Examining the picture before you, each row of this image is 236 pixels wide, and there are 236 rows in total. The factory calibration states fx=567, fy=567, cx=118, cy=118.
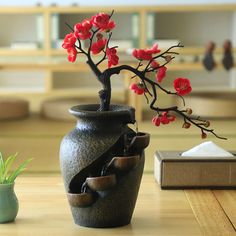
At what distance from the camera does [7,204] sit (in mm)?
1431

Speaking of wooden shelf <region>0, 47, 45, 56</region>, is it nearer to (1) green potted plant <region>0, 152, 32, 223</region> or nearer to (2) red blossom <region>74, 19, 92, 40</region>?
(1) green potted plant <region>0, 152, 32, 223</region>

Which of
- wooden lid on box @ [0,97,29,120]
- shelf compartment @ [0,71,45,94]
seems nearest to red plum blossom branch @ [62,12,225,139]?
wooden lid on box @ [0,97,29,120]

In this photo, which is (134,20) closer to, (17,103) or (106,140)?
(17,103)

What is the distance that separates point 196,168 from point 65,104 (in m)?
2.42

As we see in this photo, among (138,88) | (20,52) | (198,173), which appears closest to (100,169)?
(138,88)

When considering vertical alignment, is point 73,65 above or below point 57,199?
above

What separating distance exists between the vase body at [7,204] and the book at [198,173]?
549mm

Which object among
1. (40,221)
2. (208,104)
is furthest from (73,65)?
(40,221)

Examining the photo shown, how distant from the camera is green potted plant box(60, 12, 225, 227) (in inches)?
53.2

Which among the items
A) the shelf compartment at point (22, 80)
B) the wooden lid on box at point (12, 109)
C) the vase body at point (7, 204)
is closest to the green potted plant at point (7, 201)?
the vase body at point (7, 204)

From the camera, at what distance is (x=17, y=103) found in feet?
13.4

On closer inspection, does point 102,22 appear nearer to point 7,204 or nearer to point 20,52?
point 7,204

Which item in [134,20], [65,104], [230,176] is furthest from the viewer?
[134,20]

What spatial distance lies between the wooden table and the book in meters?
0.03
